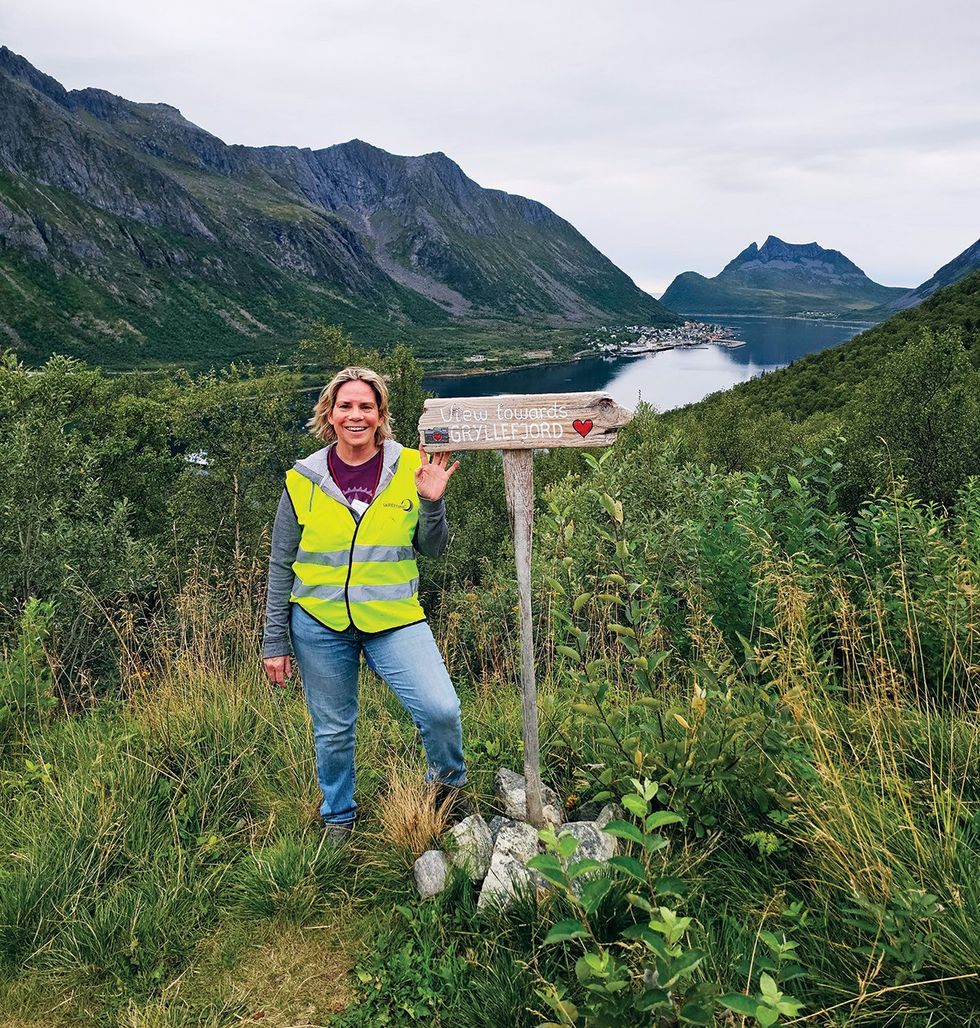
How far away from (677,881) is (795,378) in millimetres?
47483

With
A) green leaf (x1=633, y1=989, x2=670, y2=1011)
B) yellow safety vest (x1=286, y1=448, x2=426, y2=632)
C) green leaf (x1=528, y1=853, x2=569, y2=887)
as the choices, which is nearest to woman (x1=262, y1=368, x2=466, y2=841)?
yellow safety vest (x1=286, y1=448, x2=426, y2=632)

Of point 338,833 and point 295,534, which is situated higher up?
point 295,534

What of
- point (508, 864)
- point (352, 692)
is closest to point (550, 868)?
point (508, 864)

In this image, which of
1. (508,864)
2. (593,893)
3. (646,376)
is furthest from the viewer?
(646,376)

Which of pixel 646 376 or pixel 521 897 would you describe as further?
pixel 646 376

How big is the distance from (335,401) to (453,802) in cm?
199

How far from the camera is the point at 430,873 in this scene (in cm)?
260

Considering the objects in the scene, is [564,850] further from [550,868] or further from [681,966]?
[681,966]

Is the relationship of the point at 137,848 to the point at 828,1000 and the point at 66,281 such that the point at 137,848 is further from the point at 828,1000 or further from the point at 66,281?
the point at 66,281

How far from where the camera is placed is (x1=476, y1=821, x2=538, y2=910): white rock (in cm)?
241

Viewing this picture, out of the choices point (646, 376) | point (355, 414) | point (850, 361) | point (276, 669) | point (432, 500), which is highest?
point (646, 376)

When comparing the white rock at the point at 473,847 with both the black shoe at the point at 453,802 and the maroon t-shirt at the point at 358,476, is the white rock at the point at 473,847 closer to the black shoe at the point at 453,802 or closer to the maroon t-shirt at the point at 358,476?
the black shoe at the point at 453,802

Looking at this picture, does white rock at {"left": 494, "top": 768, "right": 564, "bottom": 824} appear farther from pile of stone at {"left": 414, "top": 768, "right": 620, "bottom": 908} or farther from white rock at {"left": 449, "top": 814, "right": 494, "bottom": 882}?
white rock at {"left": 449, "top": 814, "right": 494, "bottom": 882}

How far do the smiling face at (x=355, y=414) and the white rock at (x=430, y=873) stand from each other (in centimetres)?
184
